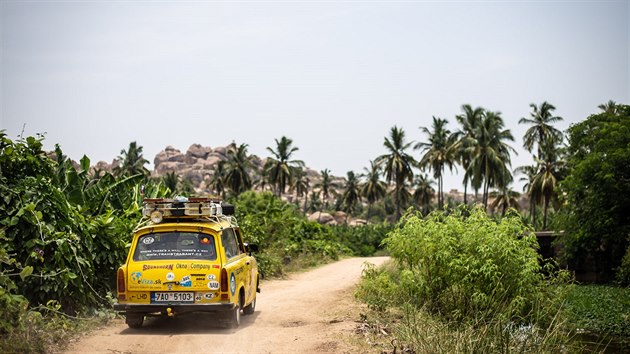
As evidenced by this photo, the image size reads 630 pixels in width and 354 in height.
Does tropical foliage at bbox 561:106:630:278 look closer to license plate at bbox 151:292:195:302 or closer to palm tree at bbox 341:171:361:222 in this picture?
license plate at bbox 151:292:195:302

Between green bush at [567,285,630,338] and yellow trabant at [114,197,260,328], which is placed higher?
yellow trabant at [114,197,260,328]

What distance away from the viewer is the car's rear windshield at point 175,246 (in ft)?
35.1

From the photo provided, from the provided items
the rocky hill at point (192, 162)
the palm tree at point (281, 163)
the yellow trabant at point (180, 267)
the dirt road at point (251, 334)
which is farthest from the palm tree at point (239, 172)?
the rocky hill at point (192, 162)

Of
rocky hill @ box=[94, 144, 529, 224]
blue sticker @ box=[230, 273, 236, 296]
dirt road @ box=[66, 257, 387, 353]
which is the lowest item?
dirt road @ box=[66, 257, 387, 353]

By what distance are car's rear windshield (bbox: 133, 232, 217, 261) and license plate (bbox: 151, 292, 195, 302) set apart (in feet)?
2.07

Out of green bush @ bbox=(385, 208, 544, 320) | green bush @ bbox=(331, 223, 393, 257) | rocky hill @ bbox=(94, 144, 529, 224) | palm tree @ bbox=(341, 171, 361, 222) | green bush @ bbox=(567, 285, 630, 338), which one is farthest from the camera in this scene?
rocky hill @ bbox=(94, 144, 529, 224)

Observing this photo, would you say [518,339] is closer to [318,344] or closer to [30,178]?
[318,344]

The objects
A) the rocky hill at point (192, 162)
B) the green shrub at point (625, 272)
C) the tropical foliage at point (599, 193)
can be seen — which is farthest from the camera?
the rocky hill at point (192, 162)

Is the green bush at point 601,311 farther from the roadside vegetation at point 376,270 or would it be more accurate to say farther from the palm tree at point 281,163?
the palm tree at point 281,163

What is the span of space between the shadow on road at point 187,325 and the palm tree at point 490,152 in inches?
1962

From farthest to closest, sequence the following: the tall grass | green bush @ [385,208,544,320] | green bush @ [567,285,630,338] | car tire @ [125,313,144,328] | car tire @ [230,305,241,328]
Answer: green bush @ [567,285,630,338] → green bush @ [385,208,544,320] → the tall grass → car tire @ [230,305,241,328] → car tire @ [125,313,144,328]

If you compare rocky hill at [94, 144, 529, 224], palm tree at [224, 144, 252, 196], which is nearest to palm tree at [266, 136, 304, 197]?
palm tree at [224, 144, 252, 196]

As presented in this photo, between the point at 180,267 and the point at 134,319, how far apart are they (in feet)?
4.22

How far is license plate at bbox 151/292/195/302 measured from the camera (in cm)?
1034
